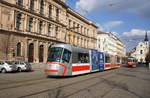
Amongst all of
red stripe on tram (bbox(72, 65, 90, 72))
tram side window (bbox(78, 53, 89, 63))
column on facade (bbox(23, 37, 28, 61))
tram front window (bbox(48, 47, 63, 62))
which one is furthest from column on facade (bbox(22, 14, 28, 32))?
tram front window (bbox(48, 47, 63, 62))

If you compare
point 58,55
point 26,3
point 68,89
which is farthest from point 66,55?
point 26,3

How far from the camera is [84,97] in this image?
38.5 feet

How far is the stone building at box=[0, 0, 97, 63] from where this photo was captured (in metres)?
43.1

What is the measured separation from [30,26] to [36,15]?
2.78 m

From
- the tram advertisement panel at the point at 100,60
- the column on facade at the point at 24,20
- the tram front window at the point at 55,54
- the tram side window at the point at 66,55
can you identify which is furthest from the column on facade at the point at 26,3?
the tram side window at the point at 66,55

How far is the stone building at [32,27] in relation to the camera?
43.1m

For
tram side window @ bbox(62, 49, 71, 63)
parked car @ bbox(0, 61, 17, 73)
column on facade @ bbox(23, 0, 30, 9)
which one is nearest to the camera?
tram side window @ bbox(62, 49, 71, 63)

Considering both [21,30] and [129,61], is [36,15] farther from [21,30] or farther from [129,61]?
[129,61]

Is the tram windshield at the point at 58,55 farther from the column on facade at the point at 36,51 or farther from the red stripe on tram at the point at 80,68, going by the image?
the column on facade at the point at 36,51

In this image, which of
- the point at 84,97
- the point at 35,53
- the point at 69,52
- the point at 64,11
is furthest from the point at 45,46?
the point at 84,97

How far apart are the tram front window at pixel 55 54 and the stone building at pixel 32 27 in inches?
866

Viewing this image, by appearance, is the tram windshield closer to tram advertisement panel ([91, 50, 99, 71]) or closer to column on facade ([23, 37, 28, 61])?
tram advertisement panel ([91, 50, 99, 71])

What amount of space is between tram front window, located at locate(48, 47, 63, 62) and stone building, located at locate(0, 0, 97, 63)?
22008 mm

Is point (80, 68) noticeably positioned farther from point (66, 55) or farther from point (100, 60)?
point (100, 60)
